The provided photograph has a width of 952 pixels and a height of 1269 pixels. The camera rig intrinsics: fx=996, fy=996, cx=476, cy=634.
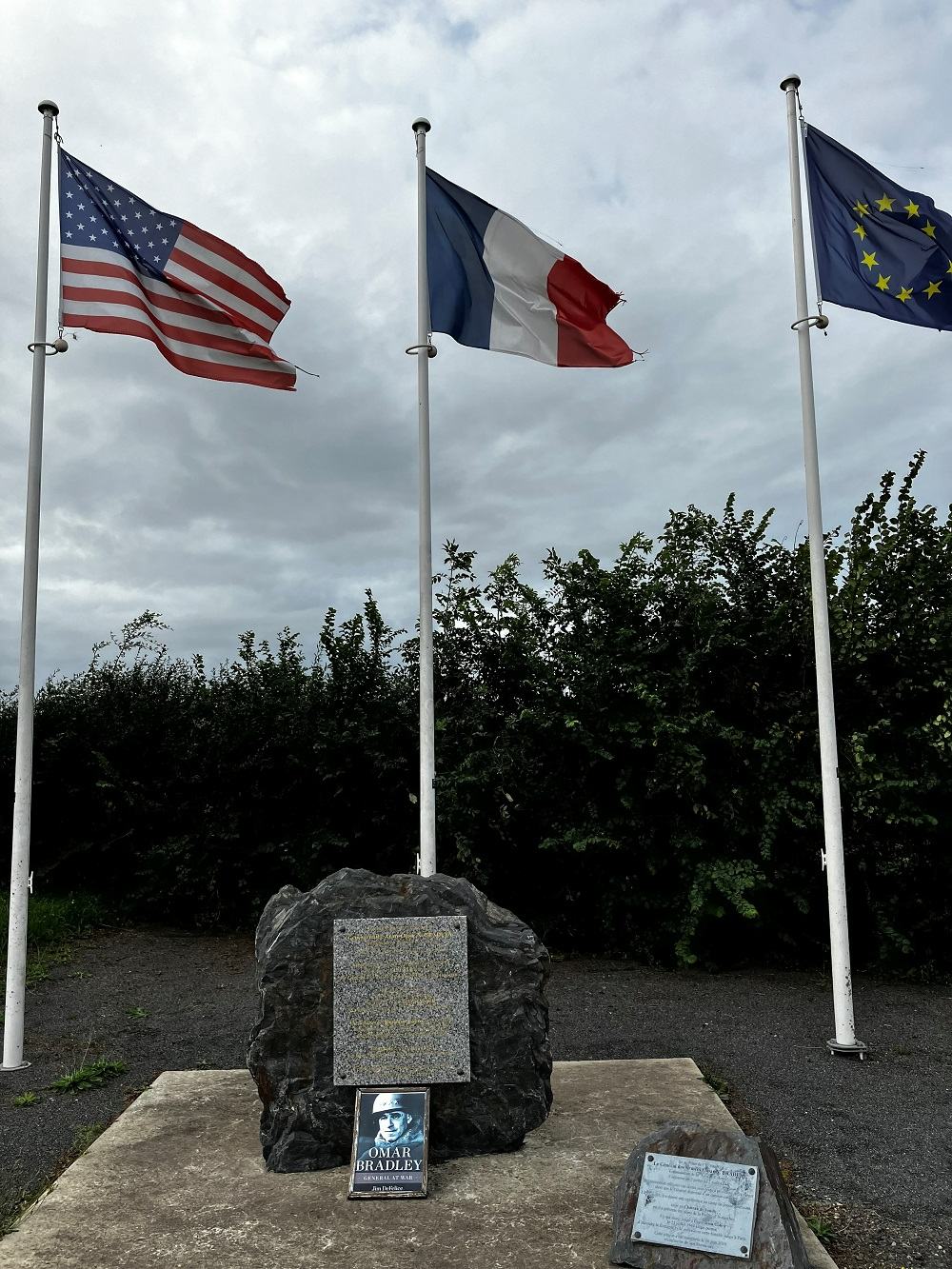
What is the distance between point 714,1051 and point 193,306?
6.17 meters

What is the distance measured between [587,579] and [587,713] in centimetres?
134

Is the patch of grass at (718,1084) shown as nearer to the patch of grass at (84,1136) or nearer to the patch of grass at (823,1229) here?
the patch of grass at (823,1229)

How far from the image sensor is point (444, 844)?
948 cm

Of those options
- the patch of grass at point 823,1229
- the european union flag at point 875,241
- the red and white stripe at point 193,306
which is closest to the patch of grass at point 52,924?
the red and white stripe at point 193,306

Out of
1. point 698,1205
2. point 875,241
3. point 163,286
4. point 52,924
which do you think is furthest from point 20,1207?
point 875,241

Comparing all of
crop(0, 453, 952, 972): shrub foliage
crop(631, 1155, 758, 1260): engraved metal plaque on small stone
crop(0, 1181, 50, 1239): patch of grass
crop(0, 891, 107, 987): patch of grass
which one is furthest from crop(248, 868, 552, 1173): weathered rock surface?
crop(0, 891, 107, 987): patch of grass

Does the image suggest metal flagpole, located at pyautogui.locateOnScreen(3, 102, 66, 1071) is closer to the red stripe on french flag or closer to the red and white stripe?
the red and white stripe

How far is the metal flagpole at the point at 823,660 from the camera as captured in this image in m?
6.46

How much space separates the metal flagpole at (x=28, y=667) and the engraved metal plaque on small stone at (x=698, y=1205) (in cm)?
427

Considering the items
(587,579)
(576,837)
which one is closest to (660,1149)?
(576,837)

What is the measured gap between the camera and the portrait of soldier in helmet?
4266 mm

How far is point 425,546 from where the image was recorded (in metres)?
6.96

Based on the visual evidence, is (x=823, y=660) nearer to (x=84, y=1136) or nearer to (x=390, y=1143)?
(x=390, y=1143)

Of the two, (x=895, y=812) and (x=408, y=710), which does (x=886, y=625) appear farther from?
(x=408, y=710)
